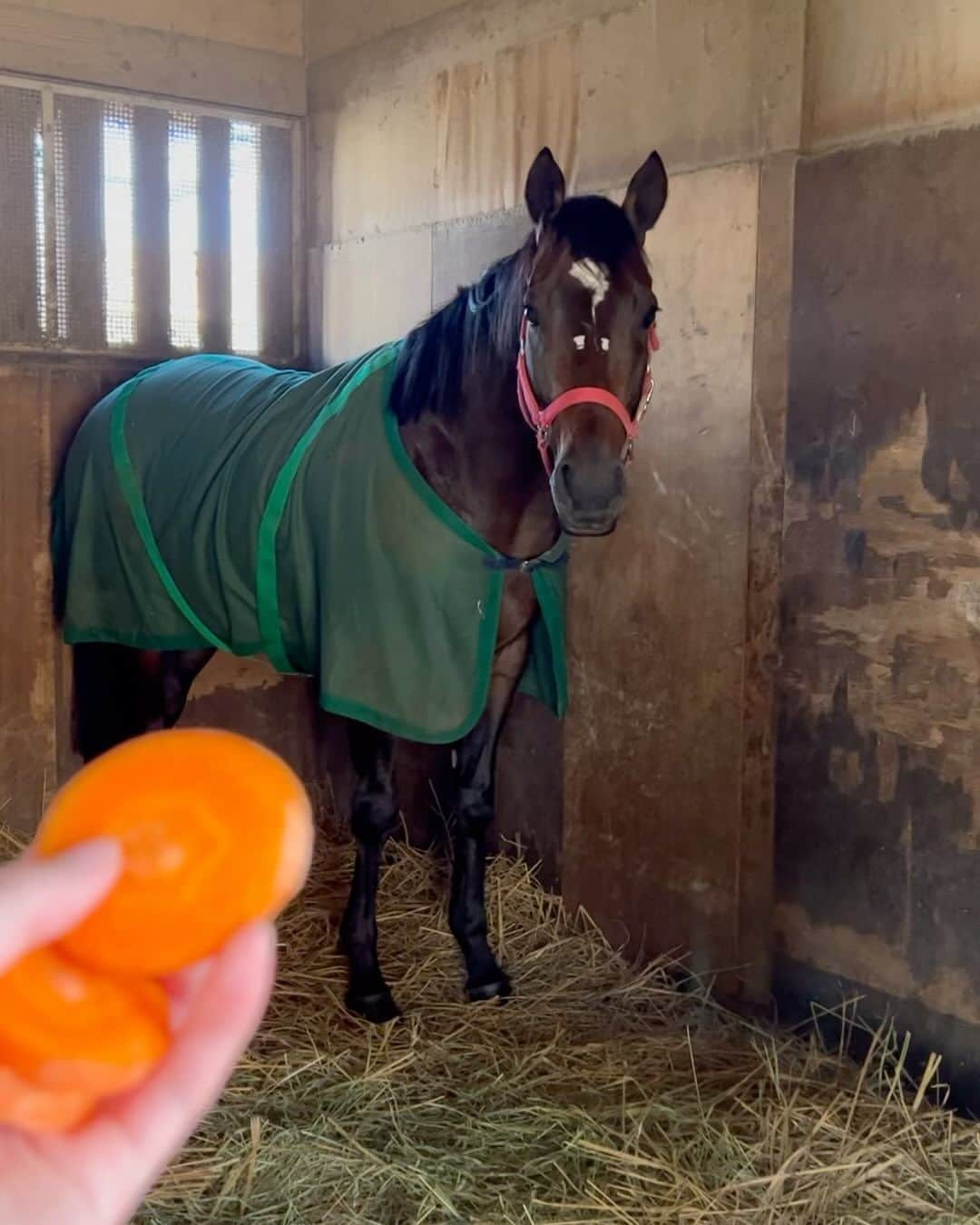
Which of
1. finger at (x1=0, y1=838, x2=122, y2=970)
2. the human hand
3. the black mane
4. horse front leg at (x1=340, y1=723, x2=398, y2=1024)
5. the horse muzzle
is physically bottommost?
horse front leg at (x1=340, y1=723, x2=398, y2=1024)

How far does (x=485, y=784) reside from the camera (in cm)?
248

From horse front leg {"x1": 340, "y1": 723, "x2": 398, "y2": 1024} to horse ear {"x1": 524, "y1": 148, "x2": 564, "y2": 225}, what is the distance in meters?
1.01

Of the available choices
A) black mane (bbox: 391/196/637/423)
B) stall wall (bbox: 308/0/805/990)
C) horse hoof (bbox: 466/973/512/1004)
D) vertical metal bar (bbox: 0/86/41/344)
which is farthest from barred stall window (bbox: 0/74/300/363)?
horse hoof (bbox: 466/973/512/1004)

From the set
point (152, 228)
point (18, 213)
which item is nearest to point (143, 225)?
point (152, 228)

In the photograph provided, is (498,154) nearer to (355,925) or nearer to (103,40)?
(103,40)

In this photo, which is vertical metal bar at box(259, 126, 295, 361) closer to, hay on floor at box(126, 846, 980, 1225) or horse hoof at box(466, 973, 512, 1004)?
hay on floor at box(126, 846, 980, 1225)

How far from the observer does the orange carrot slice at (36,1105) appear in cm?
61

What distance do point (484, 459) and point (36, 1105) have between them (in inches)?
67.7

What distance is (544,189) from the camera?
2053 millimetres

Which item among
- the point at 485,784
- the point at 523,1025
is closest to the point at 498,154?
the point at 485,784

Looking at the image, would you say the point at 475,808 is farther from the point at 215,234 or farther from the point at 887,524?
the point at 215,234

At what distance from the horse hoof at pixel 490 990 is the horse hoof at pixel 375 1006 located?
0.52 feet

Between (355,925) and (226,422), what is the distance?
3.69 ft

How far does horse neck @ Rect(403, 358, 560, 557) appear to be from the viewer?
2.21 metres
